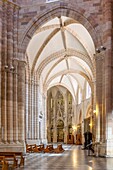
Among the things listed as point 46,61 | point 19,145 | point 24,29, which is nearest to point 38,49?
point 46,61

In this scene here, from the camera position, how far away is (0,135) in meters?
18.6

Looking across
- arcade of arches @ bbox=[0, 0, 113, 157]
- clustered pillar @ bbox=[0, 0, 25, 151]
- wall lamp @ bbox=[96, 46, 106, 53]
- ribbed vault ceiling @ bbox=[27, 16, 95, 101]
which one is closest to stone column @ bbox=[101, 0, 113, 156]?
arcade of arches @ bbox=[0, 0, 113, 157]

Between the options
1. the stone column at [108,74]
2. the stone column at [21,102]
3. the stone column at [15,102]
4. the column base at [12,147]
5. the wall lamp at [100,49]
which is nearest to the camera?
the stone column at [108,74]

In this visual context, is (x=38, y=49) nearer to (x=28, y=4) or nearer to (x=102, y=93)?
(x=28, y=4)

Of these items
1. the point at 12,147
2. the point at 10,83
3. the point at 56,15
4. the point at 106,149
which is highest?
the point at 56,15

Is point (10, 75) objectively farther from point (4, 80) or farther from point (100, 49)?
point (100, 49)

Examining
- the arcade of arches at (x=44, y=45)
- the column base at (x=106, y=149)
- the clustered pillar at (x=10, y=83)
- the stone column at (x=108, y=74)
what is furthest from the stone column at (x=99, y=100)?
the clustered pillar at (x=10, y=83)

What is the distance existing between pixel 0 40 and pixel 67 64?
16.6 m

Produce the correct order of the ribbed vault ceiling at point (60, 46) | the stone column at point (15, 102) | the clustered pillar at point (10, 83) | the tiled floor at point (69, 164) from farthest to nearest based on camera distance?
the ribbed vault ceiling at point (60, 46) → the stone column at point (15, 102) → the clustered pillar at point (10, 83) → the tiled floor at point (69, 164)

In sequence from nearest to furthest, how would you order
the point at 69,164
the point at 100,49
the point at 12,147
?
the point at 69,164 < the point at 100,49 < the point at 12,147

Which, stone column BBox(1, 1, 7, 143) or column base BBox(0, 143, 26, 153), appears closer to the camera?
column base BBox(0, 143, 26, 153)

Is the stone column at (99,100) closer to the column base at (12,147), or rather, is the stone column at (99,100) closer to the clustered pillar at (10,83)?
the column base at (12,147)

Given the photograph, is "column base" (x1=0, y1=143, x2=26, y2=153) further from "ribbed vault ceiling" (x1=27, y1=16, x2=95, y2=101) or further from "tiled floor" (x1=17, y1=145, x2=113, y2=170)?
"ribbed vault ceiling" (x1=27, y1=16, x2=95, y2=101)

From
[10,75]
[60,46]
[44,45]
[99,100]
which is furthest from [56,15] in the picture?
[60,46]
